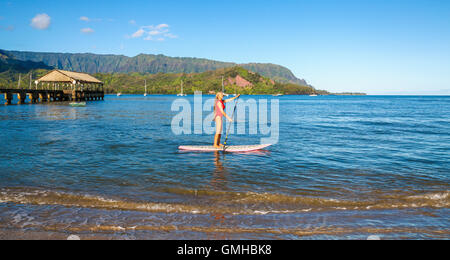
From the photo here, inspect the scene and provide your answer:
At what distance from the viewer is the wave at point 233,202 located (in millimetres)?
7930

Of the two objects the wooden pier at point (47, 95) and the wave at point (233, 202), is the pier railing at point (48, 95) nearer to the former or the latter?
the wooden pier at point (47, 95)

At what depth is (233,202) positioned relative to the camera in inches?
334

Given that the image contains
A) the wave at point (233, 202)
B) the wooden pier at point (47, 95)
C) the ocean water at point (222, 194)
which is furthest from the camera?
the wooden pier at point (47, 95)

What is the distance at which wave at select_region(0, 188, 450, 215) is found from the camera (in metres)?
7.93

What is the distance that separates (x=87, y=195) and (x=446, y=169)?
14.1 m

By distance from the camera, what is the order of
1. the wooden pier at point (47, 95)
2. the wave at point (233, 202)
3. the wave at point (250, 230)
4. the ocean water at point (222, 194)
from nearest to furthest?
the wave at point (250, 230)
the ocean water at point (222, 194)
the wave at point (233, 202)
the wooden pier at point (47, 95)

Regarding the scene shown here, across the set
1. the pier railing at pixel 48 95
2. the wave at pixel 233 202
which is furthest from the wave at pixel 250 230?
the pier railing at pixel 48 95

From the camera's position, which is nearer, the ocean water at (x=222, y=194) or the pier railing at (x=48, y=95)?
the ocean water at (x=222, y=194)

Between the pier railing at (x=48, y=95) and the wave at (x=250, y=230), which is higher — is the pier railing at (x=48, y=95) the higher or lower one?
the higher one

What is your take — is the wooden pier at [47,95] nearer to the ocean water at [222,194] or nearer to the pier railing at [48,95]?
the pier railing at [48,95]

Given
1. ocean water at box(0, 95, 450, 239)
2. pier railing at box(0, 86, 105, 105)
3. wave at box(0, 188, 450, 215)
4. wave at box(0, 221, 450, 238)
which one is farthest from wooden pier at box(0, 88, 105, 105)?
wave at box(0, 221, 450, 238)

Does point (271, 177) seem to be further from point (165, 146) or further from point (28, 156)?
point (28, 156)

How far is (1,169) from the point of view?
461 inches

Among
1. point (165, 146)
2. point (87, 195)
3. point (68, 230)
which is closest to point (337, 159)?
point (165, 146)
